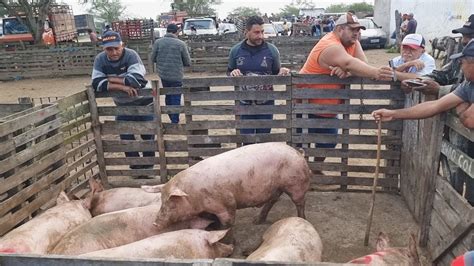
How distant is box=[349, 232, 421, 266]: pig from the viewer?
315 cm

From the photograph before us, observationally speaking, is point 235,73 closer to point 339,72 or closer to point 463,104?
point 339,72

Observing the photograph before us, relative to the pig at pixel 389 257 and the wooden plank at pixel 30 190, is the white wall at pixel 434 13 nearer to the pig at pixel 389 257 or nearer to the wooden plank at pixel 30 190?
the pig at pixel 389 257

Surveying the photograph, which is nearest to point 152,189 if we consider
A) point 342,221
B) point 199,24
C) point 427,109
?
point 342,221

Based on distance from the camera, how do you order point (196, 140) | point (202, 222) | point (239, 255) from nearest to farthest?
point (202, 222) < point (239, 255) < point (196, 140)

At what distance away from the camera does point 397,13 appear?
24.2 metres

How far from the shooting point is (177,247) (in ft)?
11.7

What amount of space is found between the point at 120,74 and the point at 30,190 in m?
2.12

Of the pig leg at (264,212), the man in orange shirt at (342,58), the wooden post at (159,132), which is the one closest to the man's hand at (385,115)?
the man in orange shirt at (342,58)

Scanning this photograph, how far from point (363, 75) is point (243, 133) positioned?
1865 millimetres

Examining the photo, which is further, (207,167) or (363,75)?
(363,75)

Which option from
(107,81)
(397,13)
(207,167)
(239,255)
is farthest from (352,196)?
(397,13)

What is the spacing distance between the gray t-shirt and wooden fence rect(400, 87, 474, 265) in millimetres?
246

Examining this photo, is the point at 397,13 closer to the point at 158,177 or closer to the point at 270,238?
the point at 158,177

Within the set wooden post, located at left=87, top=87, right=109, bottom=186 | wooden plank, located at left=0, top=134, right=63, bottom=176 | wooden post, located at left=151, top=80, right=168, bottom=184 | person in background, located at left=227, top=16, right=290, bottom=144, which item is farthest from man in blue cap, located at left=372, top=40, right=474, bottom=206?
wooden post, located at left=87, top=87, right=109, bottom=186
